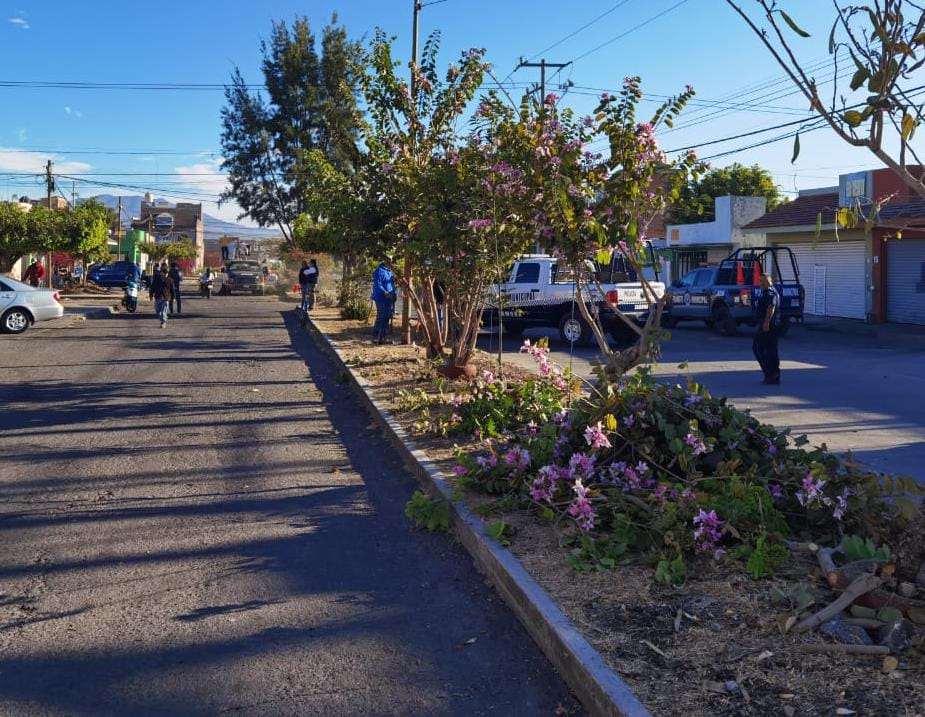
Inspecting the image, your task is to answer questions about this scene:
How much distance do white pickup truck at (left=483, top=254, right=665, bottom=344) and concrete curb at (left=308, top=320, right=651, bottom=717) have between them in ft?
44.4

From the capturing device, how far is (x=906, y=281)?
29.0 meters

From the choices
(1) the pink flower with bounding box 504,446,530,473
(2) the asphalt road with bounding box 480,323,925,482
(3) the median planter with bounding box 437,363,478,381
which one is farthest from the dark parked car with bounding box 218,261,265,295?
(1) the pink flower with bounding box 504,446,530,473

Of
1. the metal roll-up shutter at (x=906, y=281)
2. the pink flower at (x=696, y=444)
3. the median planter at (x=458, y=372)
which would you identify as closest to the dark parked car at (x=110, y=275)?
the metal roll-up shutter at (x=906, y=281)

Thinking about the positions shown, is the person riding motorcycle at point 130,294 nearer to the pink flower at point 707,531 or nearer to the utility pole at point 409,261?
the utility pole at point 409,261

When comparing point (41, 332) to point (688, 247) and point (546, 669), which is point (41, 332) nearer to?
point (546, 669)

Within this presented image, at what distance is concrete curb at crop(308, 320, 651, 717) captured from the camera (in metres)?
4.01

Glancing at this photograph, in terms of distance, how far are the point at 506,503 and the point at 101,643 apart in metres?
2.91

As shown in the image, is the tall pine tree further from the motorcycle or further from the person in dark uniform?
the person in dark uniform

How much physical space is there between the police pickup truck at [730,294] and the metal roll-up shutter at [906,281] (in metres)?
4.31

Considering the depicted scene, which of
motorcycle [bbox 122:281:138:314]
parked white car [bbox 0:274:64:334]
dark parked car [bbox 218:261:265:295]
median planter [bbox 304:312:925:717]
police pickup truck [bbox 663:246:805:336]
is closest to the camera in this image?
median planter [bbox 304:312:925:717]

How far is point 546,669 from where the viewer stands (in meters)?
4.59

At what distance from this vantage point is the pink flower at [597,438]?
6.40 m

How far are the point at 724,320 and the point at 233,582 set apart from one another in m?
21.6

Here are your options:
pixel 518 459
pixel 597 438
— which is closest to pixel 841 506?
pixel 597 438
